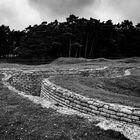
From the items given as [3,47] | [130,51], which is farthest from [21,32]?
[130,51]

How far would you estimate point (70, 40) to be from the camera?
3881 centimetres

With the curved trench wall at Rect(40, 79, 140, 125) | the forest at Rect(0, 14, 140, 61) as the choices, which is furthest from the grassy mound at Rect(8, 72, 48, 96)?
the forest at Rect(0, 14, 140, 61)

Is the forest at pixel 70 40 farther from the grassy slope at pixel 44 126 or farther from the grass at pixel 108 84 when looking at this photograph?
the grassy slope at pixel 44 126

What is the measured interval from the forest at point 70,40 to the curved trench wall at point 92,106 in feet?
78.3

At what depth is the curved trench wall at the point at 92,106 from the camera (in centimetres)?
631

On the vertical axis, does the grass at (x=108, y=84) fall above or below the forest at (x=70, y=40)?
below

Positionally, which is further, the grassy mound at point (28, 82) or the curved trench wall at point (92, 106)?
the grassy mound at point (28, 82)

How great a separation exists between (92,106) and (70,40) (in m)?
32.3

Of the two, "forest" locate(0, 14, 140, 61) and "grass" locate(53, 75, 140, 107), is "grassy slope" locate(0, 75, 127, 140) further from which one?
"forest" locate(0, 14, 140, 61)

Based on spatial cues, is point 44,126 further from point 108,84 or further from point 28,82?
point 28,82

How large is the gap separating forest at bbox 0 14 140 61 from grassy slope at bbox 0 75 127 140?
86.5ft

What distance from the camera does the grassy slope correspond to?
4.71 metres

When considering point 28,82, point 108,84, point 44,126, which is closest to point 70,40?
point 28,82

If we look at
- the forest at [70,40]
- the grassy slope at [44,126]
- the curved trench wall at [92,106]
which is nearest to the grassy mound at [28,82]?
the curved trench wall at [92,106]
